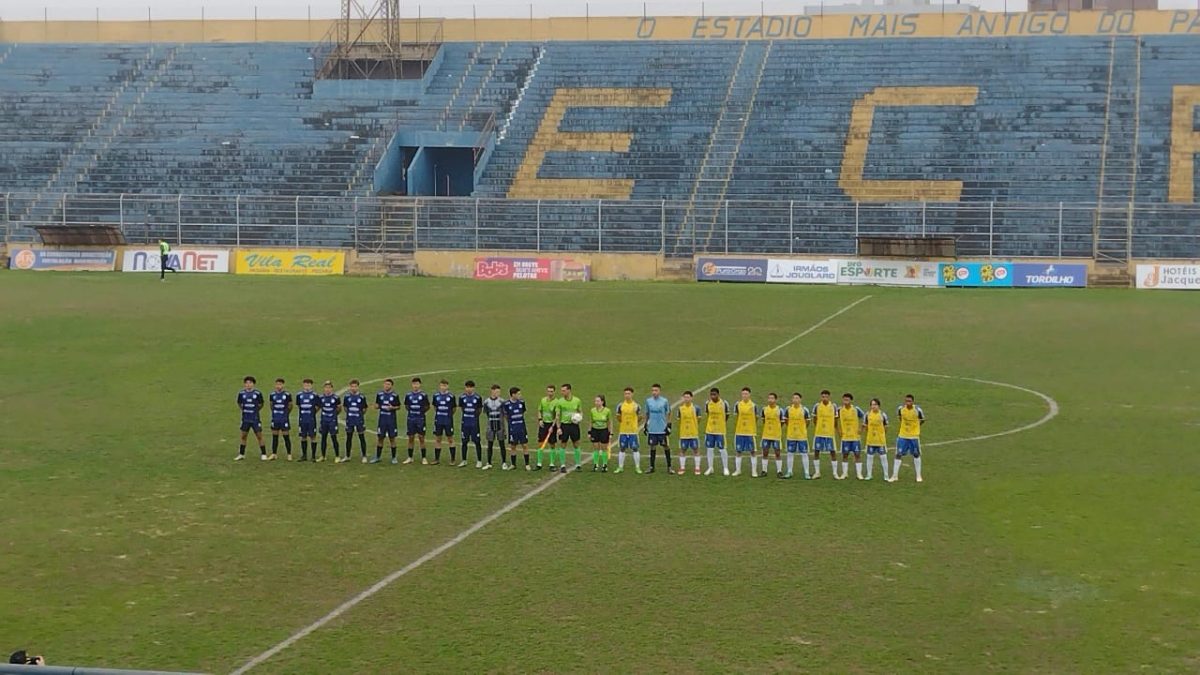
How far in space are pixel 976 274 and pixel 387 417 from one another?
40.0 m

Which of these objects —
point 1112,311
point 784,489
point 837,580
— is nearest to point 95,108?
point 1112,311

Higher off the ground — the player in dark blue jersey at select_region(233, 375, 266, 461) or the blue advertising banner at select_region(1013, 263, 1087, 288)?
the blue advertising banner at select_region(1013, 263, 1087, 288)

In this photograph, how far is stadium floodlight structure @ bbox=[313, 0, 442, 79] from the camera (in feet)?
268

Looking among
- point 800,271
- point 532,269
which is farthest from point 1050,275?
point 532,269

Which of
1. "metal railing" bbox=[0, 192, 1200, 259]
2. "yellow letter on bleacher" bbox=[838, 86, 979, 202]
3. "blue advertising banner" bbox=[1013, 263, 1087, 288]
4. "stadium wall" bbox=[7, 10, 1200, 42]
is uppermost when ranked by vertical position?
"stadium wall" bbox=[7, 10, 1200, 42]

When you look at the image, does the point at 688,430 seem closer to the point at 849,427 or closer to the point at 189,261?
the point at 849,427

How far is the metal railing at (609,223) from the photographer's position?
2411 inches

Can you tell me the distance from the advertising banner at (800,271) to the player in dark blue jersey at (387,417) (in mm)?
38389

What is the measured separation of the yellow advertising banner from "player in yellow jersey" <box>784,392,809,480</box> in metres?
44.0

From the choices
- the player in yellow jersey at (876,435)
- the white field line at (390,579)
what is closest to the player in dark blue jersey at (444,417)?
the white field line at (390,579)

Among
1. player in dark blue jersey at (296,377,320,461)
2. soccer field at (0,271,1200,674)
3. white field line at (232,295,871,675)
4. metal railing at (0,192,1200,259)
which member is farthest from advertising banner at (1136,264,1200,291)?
player in dark blue jersey at (296,377,320,461)

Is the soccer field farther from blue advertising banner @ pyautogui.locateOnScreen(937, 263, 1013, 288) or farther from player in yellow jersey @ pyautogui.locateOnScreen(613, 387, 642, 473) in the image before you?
blue advertising banner @ pyautogui.locateOnScreen(937, 263, 1013, 288)

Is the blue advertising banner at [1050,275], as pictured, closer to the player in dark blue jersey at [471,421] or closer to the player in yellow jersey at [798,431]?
the player in yellow jersey at [798,431]

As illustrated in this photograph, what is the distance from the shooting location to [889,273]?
6094cm
